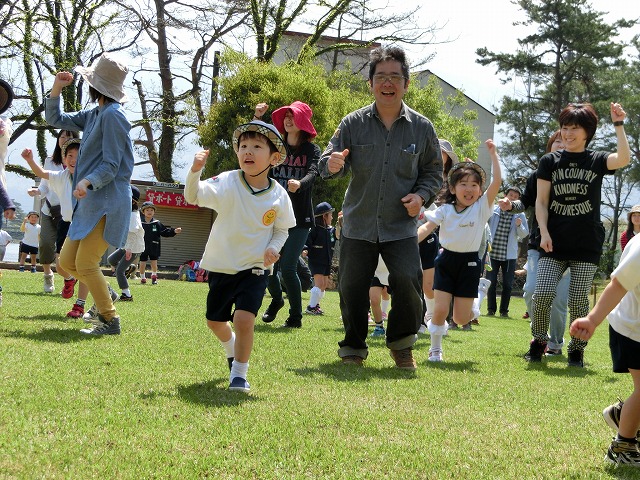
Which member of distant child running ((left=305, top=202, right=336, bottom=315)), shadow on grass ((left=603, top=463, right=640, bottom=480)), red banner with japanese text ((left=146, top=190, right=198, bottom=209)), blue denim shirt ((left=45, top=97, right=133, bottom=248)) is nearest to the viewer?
shadow on grass ((left=603, top=463, right=640, bottom=480))

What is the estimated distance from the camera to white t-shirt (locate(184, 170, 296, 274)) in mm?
5094

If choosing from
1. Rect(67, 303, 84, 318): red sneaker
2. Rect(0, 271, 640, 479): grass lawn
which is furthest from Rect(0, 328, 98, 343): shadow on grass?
Rect(67, 303, 84, 318): red sneaker

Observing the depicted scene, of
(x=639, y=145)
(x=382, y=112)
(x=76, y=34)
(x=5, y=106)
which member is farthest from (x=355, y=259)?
(x=639, y=145)

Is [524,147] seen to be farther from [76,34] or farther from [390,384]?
[390,384]

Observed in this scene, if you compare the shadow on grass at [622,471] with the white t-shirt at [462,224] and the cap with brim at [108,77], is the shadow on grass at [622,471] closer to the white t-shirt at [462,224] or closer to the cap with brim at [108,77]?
the white t-shirt at [462,224]

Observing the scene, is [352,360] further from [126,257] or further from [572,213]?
[126,257]

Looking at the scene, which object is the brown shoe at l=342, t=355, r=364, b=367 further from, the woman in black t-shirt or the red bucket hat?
the red bucket hat

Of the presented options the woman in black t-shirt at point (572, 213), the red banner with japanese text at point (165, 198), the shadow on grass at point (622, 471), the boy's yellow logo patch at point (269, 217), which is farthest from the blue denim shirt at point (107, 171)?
the red banner with japanese text at point (165, 198)

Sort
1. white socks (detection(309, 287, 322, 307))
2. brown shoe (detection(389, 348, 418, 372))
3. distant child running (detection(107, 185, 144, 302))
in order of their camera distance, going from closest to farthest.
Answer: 1. brown shoe (detection(389, 348, 418, 372))
2. distant child running (detection(107, 185, 144, 302))
3. white socks (detection(309, 287, 322, 307))

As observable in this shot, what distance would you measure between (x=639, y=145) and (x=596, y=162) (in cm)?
4578

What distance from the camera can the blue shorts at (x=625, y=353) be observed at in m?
3.60

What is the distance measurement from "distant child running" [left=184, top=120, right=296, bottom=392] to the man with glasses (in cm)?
82

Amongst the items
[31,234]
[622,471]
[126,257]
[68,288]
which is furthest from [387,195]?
[31,234]

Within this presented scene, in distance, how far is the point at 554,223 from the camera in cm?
705
